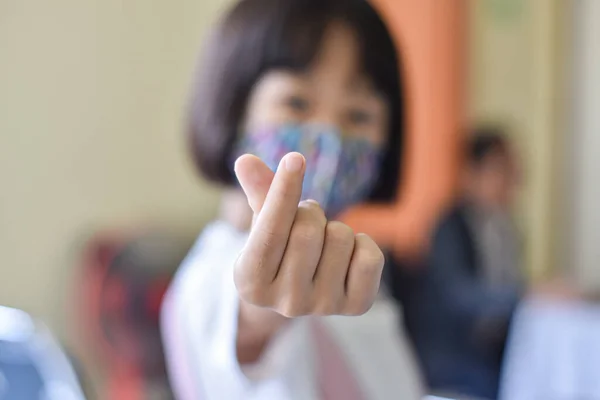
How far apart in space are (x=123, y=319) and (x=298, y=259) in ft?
3.94

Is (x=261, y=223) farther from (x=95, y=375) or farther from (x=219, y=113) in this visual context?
(x=95, y=375)

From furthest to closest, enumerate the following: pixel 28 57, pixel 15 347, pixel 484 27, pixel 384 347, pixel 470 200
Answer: pixel 484 27 → pixel 470 200 → pixel 28 57 → pixel 15 347 → pixel 384 347

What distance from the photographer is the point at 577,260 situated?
2389 mm

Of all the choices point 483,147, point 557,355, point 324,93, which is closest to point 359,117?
point 324,93

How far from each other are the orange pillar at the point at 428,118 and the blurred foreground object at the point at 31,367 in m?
1.00

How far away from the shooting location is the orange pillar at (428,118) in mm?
1842

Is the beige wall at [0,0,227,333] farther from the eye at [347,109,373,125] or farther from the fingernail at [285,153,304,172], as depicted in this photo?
the fingernail at [285,153,304,172]

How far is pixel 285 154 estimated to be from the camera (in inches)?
16.6

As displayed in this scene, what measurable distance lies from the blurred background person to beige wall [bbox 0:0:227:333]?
0.65 meters

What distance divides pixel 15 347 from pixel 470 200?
4.20 ft

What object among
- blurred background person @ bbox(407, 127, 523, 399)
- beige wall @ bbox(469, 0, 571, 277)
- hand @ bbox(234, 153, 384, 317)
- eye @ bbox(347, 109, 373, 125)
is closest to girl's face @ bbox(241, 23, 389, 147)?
eye @ bbox(347, 109, 373, 125)

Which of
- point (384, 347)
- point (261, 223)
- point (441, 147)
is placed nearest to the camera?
point (261, 223)

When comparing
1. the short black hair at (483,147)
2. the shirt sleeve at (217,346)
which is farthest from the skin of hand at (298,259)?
the short black hair at (483,147)

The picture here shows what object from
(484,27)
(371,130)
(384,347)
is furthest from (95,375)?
(484,27)
